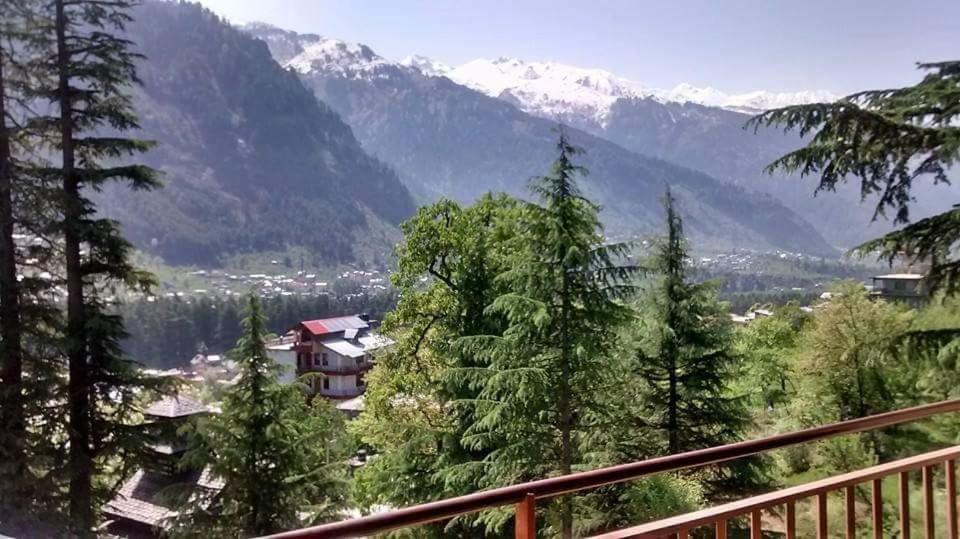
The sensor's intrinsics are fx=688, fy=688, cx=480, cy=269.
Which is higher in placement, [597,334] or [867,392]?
[597,334]

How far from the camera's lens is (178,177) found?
14225 centimetres

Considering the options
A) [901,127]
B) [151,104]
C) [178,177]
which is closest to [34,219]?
[901,127]

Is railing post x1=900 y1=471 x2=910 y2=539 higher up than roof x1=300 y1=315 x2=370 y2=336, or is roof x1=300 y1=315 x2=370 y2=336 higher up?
railing post x1=900 y1=471 x2=910 y2=539

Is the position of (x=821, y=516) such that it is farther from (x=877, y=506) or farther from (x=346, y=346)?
(x=346, y=346)

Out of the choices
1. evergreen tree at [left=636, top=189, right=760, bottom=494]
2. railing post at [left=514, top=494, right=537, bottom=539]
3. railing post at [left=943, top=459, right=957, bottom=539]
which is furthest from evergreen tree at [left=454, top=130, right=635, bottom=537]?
railing post at [left=514, top=494, right=537, bottom=539]

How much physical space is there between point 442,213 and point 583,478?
1177 cm

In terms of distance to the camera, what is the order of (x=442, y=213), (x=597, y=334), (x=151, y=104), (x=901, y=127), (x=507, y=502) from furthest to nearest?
(x=151, y=104), (x=442, y=213), (x=597, y=334), (x=901, y=127), (x=507, y=502)

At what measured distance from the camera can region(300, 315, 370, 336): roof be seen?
42.0 metres

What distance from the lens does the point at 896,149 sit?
604cm

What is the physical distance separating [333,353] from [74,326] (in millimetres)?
33904

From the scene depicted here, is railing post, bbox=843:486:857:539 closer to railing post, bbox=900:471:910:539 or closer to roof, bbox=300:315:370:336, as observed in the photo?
railing post, bbox=900:471:910:539

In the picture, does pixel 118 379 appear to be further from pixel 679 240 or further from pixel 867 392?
pixel 867 392

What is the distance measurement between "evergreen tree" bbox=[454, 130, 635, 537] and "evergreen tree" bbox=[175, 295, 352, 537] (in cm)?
250

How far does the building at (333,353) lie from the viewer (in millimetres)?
39781
